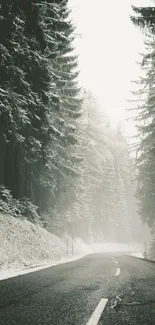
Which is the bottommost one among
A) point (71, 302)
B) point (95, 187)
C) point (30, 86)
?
point (71, 302)

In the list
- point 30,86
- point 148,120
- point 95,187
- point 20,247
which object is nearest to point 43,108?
point 30,86

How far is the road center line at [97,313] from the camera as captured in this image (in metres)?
4.52

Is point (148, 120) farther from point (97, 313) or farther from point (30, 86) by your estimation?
point (97, 313)

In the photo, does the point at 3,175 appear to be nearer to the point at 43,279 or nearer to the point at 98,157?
the point at 43,279

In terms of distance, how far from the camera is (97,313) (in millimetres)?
5020

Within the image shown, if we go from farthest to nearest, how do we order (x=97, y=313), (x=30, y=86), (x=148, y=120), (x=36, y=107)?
(x=148, y=120)
(x=36, y=107)
(x=30, y=86)
(x=97, y=313)

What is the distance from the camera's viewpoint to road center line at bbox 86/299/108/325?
14.8ft

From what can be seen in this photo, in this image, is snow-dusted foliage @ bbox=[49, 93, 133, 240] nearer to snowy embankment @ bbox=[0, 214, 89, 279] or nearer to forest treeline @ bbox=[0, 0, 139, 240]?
forest treeline @ bbox=[0, 0, 139, 240]

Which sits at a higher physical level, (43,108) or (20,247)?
(43,108)

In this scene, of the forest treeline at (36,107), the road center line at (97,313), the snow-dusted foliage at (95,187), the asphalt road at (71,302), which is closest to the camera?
the road center line at (97,313)

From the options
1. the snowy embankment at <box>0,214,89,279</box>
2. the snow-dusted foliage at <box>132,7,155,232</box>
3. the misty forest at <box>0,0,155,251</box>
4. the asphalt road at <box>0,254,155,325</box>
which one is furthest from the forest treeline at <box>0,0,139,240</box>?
the asphalt road at <box>0,254,155,325</box>

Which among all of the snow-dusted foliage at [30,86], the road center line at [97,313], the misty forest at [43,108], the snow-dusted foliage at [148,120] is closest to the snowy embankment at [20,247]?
the misty forest at [43,108]

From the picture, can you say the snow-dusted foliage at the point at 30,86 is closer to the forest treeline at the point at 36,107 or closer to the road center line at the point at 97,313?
the forest treeline at the point at 36,107

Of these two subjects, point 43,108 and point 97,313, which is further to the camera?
point 43,108
